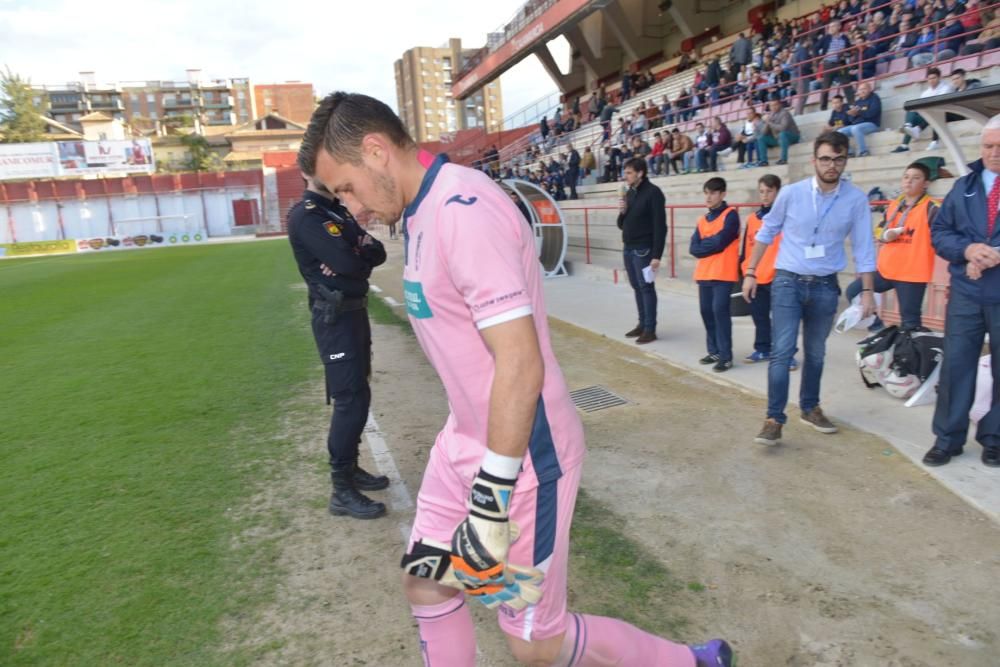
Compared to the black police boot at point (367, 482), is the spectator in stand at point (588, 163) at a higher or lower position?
higher

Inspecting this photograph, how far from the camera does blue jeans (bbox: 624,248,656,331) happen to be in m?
7.83

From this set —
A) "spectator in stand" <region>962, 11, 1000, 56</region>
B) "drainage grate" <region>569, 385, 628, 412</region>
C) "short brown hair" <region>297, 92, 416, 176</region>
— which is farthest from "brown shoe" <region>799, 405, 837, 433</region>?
"spectator in stand" <region>962, 11, 1000, 56</region>

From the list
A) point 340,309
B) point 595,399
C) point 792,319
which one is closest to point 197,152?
point 595,399

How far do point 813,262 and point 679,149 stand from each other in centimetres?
1376

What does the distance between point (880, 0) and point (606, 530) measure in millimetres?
19683

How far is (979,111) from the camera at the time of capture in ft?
16.6

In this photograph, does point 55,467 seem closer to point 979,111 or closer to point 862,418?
point 862,418

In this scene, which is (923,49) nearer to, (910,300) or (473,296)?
(910,300)

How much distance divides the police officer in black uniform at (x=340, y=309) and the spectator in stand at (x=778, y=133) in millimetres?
12476

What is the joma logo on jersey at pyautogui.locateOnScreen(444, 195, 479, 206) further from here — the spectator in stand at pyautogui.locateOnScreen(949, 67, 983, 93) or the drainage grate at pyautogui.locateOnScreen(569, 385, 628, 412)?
the spectator in stand at pyautogui.locateOnScreen(949, 67, 983, 93)

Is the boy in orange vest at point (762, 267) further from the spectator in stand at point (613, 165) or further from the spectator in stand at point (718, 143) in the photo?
the spectator in stand at point (613, 165)

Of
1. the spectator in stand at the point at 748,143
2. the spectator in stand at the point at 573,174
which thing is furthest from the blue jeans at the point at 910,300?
the spectator in stand at the point at 573,174

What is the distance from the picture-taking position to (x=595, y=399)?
6.00 m

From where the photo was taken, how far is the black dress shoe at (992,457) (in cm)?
402
